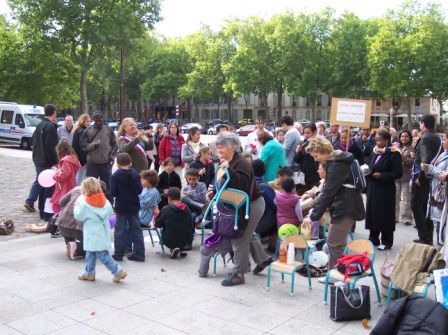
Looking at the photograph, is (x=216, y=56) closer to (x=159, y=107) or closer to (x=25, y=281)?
(x=159, y=107)

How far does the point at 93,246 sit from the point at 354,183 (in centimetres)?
301

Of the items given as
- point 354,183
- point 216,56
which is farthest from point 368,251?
point 216,56

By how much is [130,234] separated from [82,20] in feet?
114

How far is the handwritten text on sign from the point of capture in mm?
9625

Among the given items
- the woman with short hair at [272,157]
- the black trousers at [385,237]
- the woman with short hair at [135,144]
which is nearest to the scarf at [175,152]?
the woman with short hair at [135,144]

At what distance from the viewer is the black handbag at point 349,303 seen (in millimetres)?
4938

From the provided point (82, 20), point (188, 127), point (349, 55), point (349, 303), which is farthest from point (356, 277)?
point (349, 55)

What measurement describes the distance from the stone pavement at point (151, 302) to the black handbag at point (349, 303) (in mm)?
76

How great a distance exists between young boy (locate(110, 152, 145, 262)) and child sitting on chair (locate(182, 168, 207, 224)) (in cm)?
121

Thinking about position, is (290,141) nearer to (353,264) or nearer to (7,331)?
(353,264)

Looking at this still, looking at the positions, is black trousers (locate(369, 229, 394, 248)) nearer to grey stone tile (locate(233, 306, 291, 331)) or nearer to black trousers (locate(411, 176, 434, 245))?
black trousers (locate(411, 176, 434, 245))

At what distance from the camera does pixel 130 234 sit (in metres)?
6.91

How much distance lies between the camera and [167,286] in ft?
19.5

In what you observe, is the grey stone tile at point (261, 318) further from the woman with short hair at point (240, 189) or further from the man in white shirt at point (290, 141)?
the man in white shirt at point (290, 141)
